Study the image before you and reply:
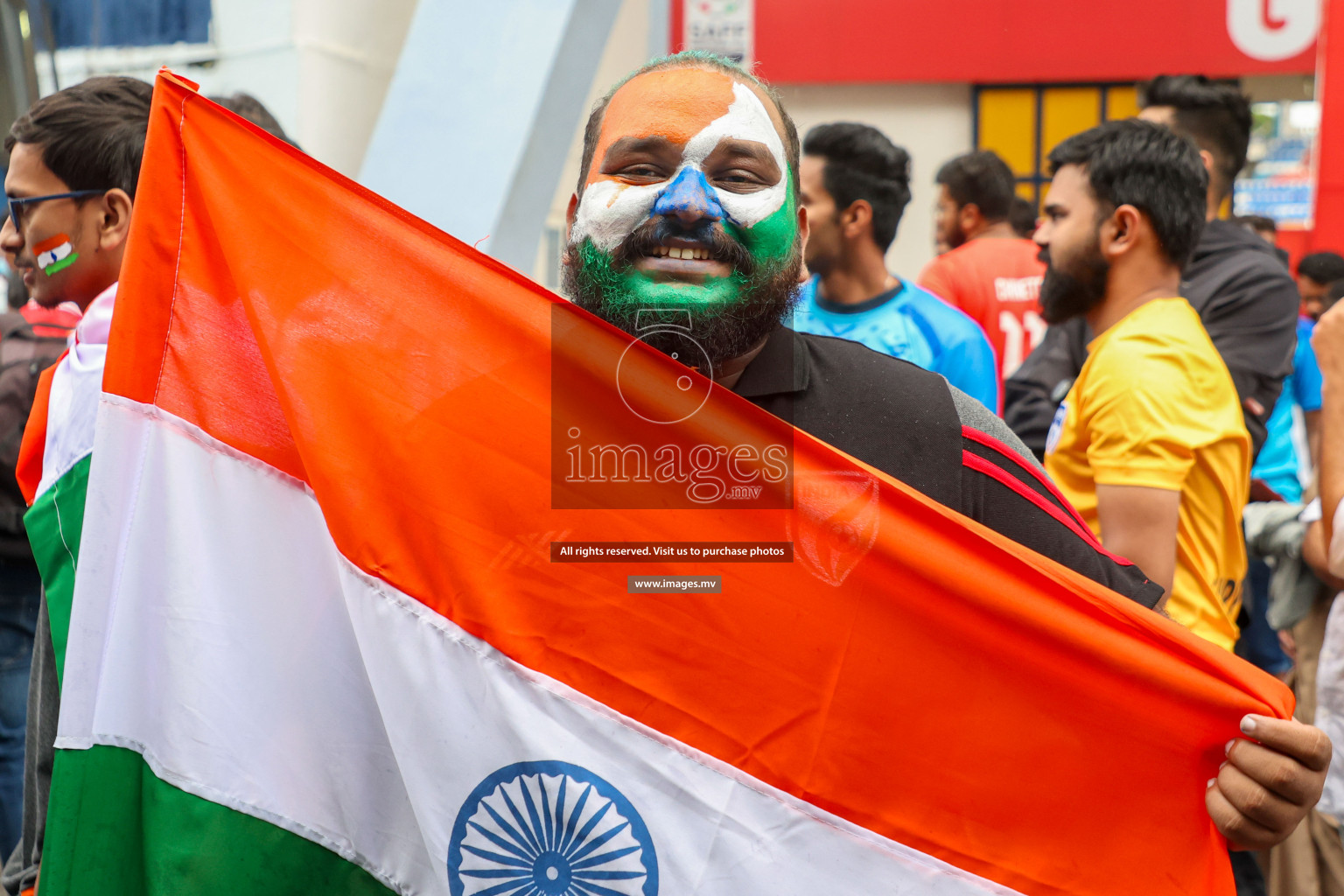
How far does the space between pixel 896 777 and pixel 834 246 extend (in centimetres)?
299

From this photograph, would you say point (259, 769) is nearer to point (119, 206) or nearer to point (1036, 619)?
point (1036, 619)

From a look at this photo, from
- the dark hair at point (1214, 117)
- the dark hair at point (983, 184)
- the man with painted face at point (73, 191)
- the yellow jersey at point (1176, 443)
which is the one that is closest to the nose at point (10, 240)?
the man with painted face at point (73, 191)

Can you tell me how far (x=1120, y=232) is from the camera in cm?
320

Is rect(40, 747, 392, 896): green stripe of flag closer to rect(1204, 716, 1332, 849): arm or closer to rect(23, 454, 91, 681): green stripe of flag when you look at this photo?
rect(23, 454, 91, 681): green stripe of flag

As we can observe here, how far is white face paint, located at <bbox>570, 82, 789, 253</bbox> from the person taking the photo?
178cm

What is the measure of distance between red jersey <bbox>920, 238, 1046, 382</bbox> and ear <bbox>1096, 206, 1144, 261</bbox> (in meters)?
2.07

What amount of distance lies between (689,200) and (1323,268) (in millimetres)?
8489

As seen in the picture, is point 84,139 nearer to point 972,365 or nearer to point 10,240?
point 10,240

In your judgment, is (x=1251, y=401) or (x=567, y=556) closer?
(x=567, y=556)

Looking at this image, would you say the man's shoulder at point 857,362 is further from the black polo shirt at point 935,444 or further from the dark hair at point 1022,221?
the dark hair at point 1022,221

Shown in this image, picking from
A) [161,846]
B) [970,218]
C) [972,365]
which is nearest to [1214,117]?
[972,365]

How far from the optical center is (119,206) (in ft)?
7.99

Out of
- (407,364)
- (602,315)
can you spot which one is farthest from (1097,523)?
(407,364)

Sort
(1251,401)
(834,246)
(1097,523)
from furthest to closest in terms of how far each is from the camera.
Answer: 1. (834,246)
2. (1251,401)
3. (1097,523)
